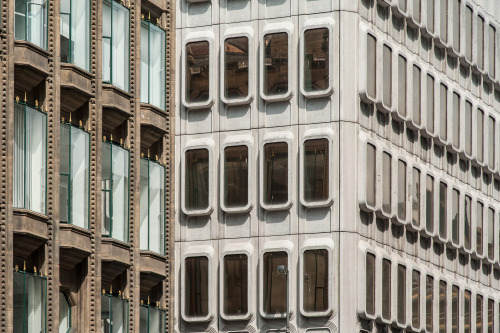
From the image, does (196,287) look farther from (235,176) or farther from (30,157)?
(30,157)

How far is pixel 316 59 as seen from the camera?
217ft

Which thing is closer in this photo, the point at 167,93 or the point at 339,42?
the point at 167,93

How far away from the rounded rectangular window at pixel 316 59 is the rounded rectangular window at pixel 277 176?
8.93ft

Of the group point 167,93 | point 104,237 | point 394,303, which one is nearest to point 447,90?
point 394,303

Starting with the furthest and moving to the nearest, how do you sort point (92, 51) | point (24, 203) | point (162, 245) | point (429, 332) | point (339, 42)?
point (429, 332) < point (339, 42) < point (162, 245) < point (92, 51) < point (24, 203)

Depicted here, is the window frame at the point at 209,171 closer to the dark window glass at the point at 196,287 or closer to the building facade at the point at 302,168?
the building facade at the point at 302,168

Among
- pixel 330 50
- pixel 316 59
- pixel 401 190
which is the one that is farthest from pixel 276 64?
pixel 401 190

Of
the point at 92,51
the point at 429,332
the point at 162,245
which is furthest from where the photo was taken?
the point at 429,332

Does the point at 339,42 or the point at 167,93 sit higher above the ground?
the point at 339,42

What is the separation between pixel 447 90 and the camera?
246 ft

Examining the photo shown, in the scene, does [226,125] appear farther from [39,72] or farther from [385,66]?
[39,72]

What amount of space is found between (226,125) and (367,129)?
5876mm

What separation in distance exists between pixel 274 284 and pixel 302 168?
4.81 meters

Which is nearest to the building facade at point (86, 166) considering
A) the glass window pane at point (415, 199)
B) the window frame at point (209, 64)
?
the window frame at point (209, 64)
